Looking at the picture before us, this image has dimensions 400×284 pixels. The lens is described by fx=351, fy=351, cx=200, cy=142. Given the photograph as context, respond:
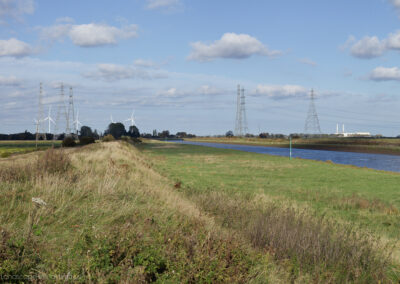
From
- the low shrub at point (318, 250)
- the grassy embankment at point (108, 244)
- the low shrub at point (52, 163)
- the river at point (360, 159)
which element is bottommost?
the river at point (360, 159)

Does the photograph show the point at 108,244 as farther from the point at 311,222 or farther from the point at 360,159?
the point at 360,159

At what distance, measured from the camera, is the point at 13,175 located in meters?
11.8

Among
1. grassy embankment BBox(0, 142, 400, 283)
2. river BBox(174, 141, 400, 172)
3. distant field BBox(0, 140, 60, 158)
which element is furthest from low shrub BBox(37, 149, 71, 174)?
distant field BBox(0, 140, 60, 158)

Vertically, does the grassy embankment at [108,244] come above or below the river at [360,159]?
above

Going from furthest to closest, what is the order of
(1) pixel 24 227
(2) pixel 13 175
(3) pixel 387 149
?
(3) pixel 387 149, (2) pixel 13 175, (1) pixel 24 227

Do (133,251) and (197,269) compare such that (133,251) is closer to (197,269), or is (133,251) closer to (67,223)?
(197,269)

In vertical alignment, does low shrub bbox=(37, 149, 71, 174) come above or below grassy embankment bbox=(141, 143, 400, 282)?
above

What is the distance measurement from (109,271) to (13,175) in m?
7.76

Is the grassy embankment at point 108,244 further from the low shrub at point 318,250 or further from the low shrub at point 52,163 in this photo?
the low shrub at point 52,163

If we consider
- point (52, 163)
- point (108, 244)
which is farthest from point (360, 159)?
point (108, 244)

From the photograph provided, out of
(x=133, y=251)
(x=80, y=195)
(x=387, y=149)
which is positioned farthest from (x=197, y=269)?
(x=387, y=149)

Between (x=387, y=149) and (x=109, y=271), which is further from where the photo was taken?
(x=387, y=149)

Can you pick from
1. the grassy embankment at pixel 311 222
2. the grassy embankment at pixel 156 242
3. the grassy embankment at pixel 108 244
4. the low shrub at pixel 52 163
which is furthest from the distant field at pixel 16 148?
the grassy embankment at pixel 108 244

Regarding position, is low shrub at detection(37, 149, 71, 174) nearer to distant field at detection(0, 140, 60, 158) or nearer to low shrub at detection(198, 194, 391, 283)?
low shrub at detection(198, 194, 391, 283)
